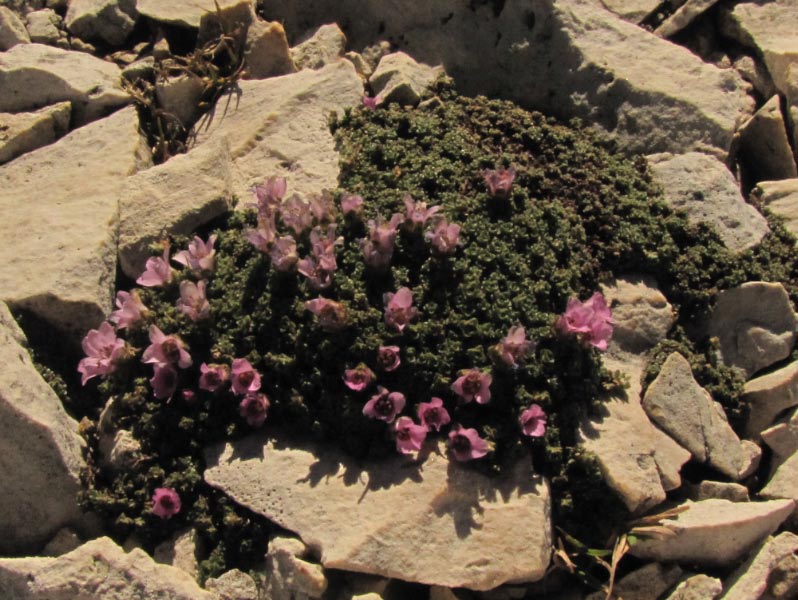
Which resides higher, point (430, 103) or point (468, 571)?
point (430, 103)

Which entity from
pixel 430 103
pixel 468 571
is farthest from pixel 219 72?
pixel 468 571

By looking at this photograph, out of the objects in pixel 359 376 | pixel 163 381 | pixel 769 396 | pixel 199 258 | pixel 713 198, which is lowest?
pixel 163 381

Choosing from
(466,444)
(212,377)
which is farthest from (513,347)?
(212,377)

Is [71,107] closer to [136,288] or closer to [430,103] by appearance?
[136,288]

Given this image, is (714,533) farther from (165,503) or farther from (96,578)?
(96,578)

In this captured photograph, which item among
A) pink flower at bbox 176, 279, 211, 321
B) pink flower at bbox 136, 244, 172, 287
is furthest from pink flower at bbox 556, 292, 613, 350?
pink flower at bbox 136, 244, 172, 287

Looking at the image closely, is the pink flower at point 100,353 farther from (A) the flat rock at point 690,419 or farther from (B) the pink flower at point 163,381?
(A) the flat rock at point 690,419
